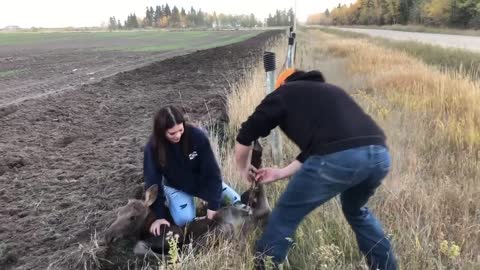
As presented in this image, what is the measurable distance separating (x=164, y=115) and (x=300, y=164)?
1.08 metres

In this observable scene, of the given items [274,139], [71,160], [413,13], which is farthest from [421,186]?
[413,13]

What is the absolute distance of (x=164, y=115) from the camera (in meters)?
3.68

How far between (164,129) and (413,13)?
73.4 metres

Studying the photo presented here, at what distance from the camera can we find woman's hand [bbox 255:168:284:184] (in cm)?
331

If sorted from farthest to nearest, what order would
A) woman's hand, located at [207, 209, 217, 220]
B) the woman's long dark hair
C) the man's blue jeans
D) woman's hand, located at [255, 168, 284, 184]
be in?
woman's hand, located at [207, 209, 217, 220] < the woman's long dark hair < woman's hand, located at [255, 168, 284, 184] < the man's blue jeans

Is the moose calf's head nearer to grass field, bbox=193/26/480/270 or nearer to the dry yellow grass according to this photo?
grass field, bbox=193/26/480/270

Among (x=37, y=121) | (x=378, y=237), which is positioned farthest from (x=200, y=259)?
(x=37, y=121)

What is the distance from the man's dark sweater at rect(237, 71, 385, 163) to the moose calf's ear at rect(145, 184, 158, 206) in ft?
3.37

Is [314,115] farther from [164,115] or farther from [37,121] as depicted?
[37,121]

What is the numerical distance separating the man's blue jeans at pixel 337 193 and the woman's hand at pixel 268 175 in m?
0.23

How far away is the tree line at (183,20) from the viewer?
6161 inches

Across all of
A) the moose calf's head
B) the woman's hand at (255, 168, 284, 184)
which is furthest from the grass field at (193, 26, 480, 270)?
the moose calf's head

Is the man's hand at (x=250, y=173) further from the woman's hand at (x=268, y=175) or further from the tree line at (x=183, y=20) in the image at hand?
the tree line at (x=183, y=20)

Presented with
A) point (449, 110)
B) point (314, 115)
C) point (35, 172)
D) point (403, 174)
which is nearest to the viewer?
point (314, 115)
